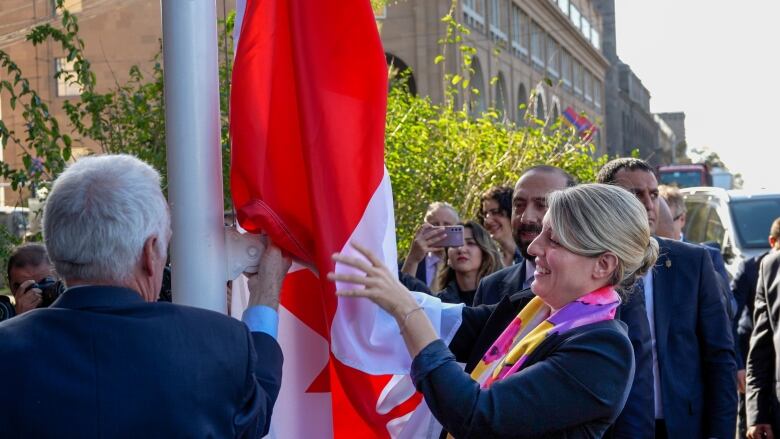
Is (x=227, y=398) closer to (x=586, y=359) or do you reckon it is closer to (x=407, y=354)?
(x=407, y=354)

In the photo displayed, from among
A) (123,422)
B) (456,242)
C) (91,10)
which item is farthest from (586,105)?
(123,422)

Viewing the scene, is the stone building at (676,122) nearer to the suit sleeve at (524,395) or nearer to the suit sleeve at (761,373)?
the suit sleeve at (761,373)

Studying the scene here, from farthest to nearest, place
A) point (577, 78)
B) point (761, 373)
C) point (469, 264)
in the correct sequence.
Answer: point (577, 78) → point (469, 264) → point (761, 373)

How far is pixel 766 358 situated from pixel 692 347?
151cm

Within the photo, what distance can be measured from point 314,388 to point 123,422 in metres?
0.98

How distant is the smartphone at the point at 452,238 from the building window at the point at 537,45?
134 ft

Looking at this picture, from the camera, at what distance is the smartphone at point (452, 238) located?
6324 millimetres

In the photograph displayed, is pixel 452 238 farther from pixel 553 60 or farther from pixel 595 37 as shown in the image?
pixel 595 37

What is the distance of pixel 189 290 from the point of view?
3.03 metres

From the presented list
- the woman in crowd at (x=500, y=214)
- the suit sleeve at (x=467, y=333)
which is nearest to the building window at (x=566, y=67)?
the woman in crowd at (x=500, y=214)

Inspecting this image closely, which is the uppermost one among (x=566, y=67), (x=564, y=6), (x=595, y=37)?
(x=595, y=37)

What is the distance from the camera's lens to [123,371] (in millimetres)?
2490

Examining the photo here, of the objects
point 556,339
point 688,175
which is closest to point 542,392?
point 556,339

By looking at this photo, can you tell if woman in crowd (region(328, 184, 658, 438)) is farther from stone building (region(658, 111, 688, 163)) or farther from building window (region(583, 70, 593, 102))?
stone building (region(658, 111, 688, 163))
